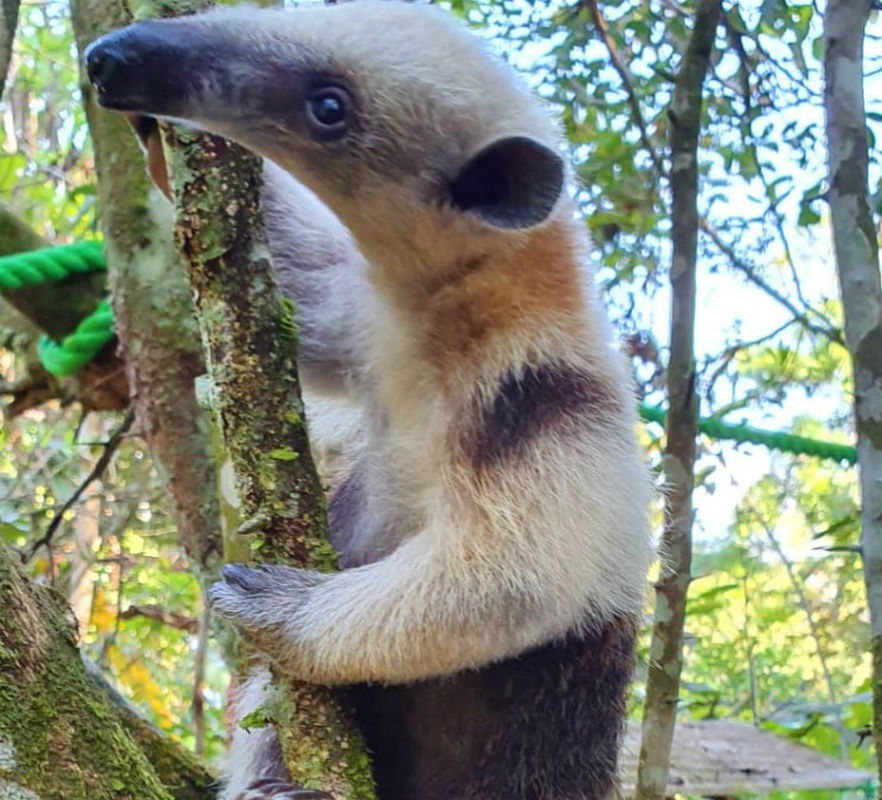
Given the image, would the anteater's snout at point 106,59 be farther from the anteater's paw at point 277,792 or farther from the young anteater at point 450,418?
the anteater's paw at point 277,792

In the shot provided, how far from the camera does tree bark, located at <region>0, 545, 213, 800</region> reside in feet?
4.87

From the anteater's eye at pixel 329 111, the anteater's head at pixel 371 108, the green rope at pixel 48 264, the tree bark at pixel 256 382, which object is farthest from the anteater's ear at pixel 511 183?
the green rope at pixel 48 264

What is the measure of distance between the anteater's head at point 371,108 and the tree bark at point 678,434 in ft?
2.70

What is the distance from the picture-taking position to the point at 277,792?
68.3 inches

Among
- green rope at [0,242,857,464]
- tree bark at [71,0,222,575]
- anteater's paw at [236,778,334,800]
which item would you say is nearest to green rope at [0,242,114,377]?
green rope at [0,242,857,464]

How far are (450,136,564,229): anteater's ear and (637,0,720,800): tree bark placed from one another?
0.93 meters

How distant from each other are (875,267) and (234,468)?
1.76 m

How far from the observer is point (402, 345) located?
236 centimetres

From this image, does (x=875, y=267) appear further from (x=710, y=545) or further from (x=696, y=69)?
(x=710, y=545)

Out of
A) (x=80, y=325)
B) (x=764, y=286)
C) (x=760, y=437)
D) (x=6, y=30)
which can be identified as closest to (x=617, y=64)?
(x=764, y=286)

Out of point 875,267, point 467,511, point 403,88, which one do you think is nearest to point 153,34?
point 403,88

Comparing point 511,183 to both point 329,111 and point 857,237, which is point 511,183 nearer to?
point 329,111

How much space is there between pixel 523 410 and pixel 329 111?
66cm

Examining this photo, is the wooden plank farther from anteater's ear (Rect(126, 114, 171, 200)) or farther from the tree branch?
anteater's ear (Rect(126, 114, 171, 200))
